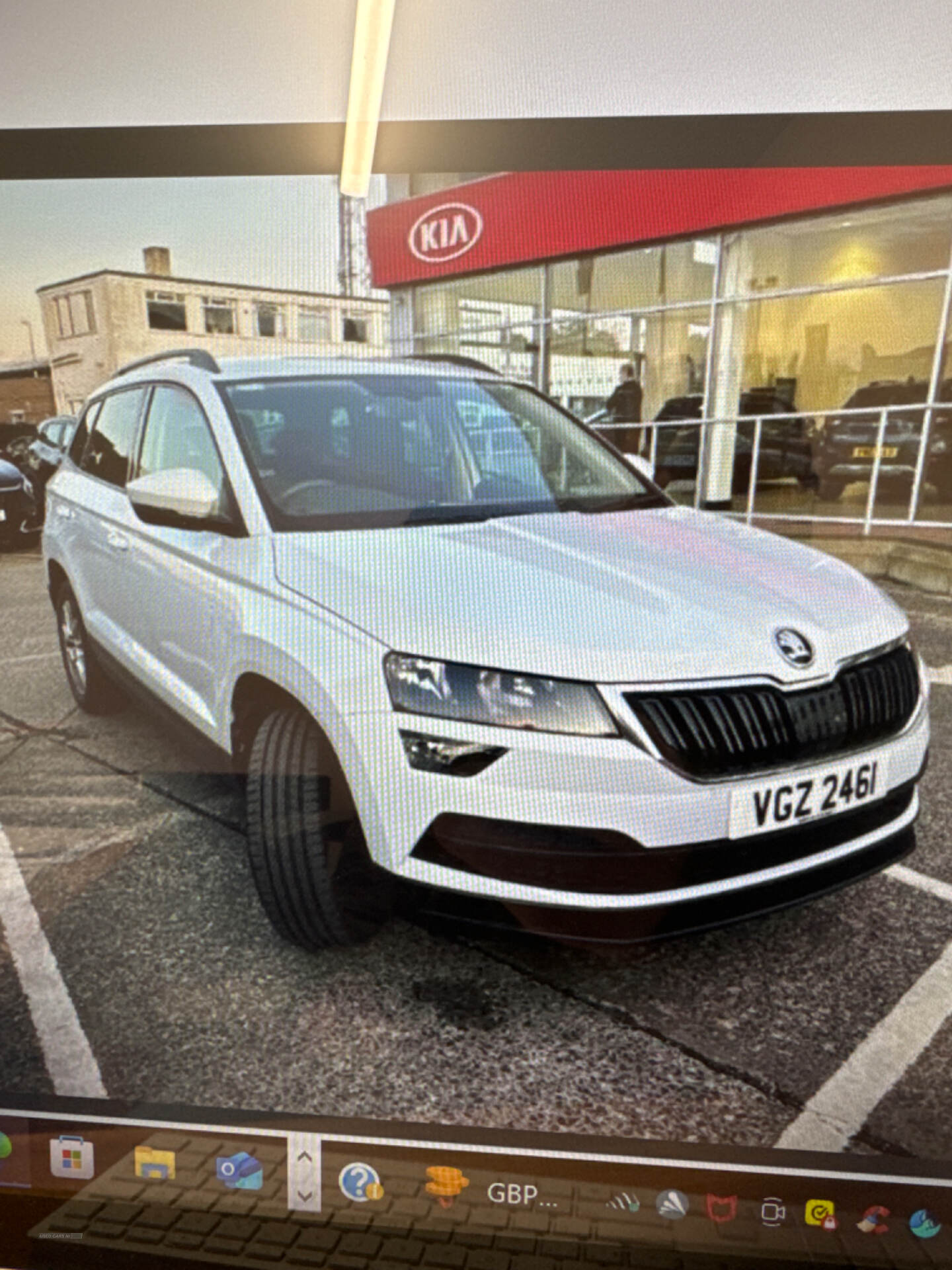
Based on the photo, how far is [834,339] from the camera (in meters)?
0.84

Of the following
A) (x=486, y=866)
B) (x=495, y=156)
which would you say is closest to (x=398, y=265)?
(x=495, y=156)

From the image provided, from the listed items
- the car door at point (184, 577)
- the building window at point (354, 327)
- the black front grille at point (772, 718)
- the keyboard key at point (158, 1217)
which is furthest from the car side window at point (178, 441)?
the keyboard key at point (158, 1217)

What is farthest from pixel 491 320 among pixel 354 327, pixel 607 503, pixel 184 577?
pixel 184 577

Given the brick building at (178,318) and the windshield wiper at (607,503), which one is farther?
the windshield wiper at (607,503)

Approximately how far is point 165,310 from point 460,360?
0.32 meters

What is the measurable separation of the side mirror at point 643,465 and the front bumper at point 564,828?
1.06 ft

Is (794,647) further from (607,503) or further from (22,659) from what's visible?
(22,659)

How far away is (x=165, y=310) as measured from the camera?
0.85 m

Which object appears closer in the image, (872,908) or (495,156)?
(495,156)

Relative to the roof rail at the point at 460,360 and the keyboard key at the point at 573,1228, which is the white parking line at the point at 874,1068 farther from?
the roof rail at the point at 460,360

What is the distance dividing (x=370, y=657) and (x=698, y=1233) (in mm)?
707

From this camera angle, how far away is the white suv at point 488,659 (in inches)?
35.9

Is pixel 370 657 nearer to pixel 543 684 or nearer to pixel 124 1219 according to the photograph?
pixel 543 684

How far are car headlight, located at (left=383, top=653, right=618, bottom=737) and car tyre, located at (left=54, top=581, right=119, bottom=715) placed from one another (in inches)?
14.9
